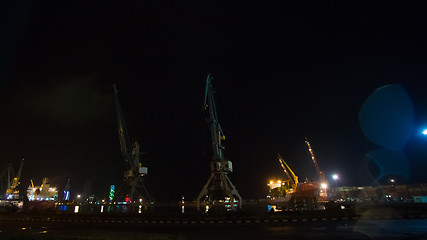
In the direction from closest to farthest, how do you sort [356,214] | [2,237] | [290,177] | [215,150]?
[2,237], [356,214], [215,150], [290,177]

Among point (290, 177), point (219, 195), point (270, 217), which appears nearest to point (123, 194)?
point (219, 195)

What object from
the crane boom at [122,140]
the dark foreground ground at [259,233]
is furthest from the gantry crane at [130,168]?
the dark foreground ground at [259,233]

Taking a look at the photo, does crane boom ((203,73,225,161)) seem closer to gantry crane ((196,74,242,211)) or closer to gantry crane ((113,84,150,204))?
gantry crane ((196,74,242,211))

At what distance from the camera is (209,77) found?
8794cm

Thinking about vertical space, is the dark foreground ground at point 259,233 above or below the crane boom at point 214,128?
below

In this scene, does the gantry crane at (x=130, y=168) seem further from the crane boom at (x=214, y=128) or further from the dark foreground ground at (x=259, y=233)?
the dark foreground ground at (x=259, y=233)

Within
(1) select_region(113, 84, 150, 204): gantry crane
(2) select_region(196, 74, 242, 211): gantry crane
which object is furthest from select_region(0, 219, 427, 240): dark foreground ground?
(1) select_region(113, 84, 150, 204): gantry crane

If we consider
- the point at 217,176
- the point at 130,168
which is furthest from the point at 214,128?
the point at 130,168

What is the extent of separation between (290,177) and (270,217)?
10480cm

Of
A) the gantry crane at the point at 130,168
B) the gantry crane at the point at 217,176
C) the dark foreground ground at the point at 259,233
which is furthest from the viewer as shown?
the gantry crane at the point at 130,168

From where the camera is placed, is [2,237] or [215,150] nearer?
[2,237]

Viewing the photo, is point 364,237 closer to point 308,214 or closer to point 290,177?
point 308,214

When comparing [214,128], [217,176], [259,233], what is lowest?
[259,233]

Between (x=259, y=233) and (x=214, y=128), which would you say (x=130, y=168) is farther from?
(x=259, y=233)
